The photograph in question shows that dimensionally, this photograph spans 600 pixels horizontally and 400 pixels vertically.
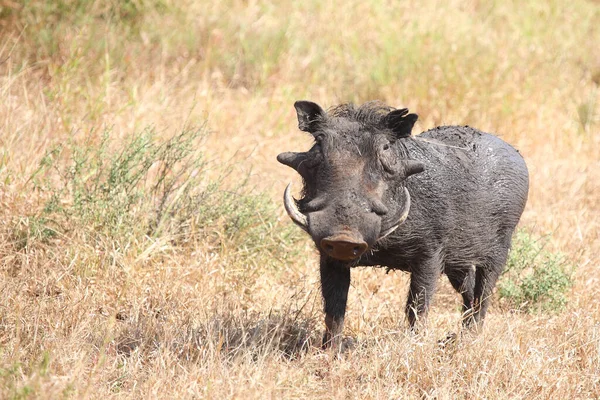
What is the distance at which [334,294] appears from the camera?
3.91m

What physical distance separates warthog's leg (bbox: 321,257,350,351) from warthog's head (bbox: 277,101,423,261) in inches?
14.5

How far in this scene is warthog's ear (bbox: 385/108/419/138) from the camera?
3.71 metres

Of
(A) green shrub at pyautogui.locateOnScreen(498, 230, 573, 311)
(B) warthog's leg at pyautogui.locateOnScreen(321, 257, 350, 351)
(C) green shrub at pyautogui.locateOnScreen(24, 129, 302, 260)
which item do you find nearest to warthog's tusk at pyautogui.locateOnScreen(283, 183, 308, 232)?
(B) warthog's leg at pyautogui.locateOnScreen(321, 257, 350, 351)

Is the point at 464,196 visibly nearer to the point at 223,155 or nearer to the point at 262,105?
the point at 223,155

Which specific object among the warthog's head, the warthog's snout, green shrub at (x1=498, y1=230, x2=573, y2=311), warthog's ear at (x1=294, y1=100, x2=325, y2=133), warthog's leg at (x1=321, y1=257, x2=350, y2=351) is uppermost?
warthog's ear at (x1=294, y1=100, x2=325, y2=133)

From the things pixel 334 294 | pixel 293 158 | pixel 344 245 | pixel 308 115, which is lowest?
pixel 334 294

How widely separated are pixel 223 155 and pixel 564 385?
11.7ft

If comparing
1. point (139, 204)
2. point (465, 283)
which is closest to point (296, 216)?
point (465, 283)

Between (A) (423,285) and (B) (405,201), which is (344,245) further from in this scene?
(A) (423,285)

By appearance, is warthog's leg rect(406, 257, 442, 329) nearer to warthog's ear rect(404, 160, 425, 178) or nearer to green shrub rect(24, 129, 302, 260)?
warthog's ear rect(404, 160, 425, 178)

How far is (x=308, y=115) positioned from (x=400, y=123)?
42 cm

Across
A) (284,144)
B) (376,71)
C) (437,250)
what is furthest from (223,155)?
(437,250)

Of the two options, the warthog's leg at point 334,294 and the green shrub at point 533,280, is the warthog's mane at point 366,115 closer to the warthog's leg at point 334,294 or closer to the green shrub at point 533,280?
the warthog's leg at point 334,294

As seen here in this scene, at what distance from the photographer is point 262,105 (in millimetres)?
7828
